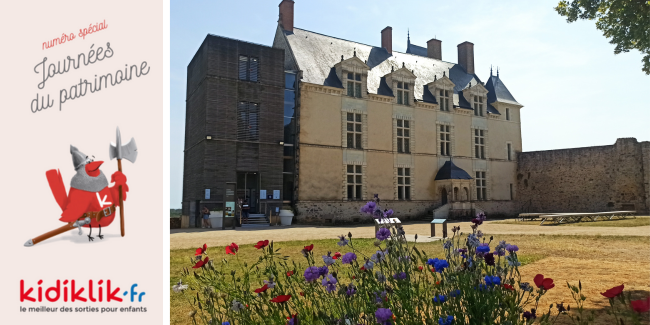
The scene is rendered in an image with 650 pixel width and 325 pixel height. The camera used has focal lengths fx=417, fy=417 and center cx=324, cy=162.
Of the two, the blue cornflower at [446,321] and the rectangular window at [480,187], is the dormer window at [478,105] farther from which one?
the blue cornflower at [446,321]

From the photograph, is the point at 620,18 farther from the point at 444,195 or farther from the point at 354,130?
the point at 444,195

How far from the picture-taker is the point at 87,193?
3.58 meters

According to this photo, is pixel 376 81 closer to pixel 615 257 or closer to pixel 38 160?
pixel 615 257

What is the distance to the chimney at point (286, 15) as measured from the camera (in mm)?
22797

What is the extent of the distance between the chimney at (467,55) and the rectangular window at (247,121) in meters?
17.1

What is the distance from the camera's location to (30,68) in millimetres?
3586

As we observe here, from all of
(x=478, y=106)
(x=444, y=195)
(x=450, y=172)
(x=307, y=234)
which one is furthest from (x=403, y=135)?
(x=307, y=234)

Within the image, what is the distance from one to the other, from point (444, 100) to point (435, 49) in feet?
20.1

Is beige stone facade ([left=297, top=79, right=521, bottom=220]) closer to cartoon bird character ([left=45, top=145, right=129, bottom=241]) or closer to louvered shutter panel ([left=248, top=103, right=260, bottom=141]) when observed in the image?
louvered shutter panel ([left=248, top=103, right=260, bottom=141])

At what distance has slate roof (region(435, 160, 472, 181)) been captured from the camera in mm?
23766

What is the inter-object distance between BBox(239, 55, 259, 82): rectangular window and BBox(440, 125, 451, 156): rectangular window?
11955 mm

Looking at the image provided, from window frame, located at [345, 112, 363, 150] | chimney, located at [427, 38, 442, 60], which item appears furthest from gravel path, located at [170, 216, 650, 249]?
chimney, located at [427, 38, 442, 60]

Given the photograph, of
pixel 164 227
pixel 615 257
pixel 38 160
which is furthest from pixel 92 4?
pixel 615 257

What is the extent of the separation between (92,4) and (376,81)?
68.6ft
